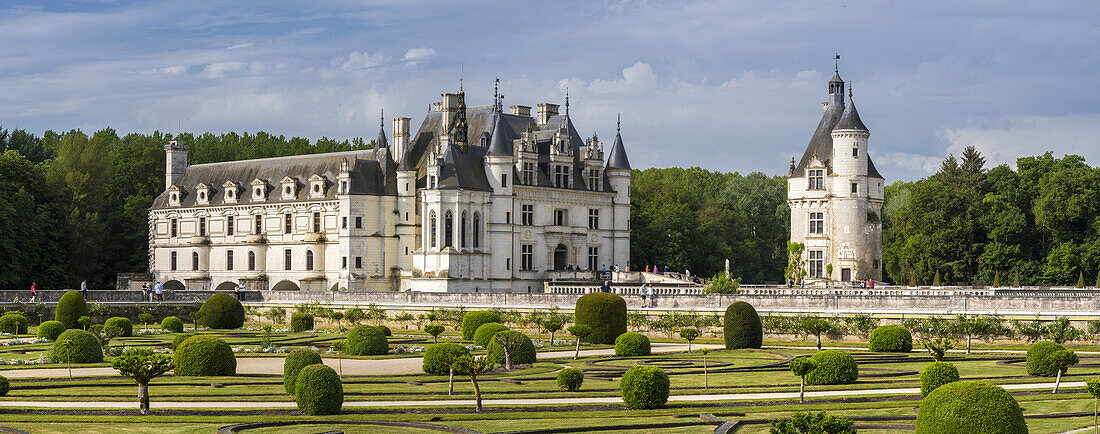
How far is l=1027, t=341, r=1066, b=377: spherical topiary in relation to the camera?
31.2 meters

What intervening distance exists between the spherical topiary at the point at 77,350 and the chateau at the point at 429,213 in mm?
32356

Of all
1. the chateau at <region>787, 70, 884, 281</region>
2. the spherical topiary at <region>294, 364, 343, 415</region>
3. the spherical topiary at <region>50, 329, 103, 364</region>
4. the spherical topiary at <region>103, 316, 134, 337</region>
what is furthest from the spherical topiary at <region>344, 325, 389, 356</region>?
the chateau at <region>787, 70, 884, 281</region>

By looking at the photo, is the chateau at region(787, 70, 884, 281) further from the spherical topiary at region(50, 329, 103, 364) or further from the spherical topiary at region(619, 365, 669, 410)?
the spherical topiary at region(619, 365, 669, 410)

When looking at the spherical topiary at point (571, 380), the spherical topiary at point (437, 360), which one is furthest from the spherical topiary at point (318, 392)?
the spherical topiary at point (437, 360)

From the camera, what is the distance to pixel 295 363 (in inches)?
1112

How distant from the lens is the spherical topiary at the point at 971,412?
1842 cm

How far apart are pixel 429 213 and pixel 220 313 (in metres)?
16.3

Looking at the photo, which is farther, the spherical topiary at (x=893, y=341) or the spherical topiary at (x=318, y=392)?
the spherical topiary at (x=893, y=341)

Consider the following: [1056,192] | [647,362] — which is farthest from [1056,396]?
[1056,192]

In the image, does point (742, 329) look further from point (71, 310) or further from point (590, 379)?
point (71, 310)

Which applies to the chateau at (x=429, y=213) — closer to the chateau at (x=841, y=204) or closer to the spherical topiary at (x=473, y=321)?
the chateau at (x=841, y=204)

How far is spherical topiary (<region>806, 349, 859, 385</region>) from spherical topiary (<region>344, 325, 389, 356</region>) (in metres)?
14.7

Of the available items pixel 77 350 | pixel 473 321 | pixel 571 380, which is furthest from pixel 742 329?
pixel 77 350

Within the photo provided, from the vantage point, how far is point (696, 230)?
271 feet
